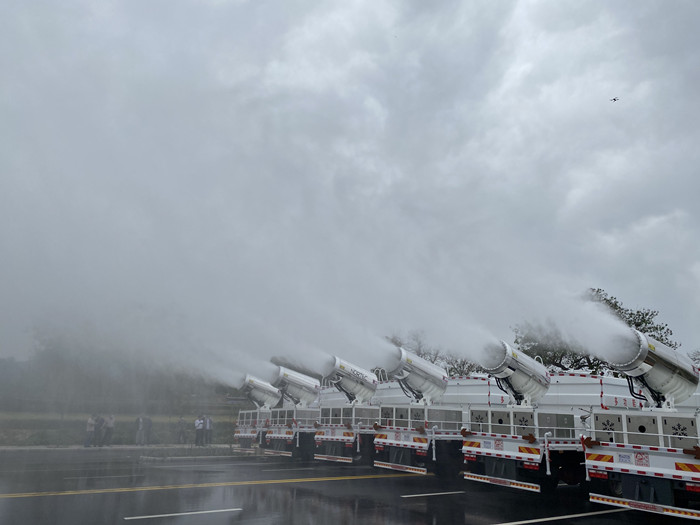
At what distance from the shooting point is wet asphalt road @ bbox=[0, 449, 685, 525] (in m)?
10.2

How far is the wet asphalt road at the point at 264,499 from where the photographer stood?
1022 cm

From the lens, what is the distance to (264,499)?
40.0ft

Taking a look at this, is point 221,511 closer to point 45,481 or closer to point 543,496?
point 45,481

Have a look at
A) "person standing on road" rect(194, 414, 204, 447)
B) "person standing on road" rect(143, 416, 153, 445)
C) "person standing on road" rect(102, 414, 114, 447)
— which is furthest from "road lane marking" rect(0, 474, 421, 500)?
"person standing on road" rect(143, 416, 153, 445)

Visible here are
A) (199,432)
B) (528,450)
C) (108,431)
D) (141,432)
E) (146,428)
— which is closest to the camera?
(528,450)

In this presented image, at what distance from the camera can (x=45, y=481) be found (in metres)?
14.4

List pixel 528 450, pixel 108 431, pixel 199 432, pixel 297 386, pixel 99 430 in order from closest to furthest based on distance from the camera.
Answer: pixel 528 450 → pixel 297 386 → pixel 99 430 → pixel 108 431 → pixel 199 432

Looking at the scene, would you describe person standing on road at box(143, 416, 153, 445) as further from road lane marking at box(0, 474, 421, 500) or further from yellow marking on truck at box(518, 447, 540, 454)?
yellow marking on truck at box(518, 447, 540, 454)

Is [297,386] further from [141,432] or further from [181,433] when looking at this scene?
[141,432]

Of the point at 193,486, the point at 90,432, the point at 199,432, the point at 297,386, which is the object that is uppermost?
the point at 297,386

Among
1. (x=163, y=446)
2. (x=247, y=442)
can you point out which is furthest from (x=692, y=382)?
(x=163, y=446)

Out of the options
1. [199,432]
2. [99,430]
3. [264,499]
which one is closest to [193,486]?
[264,499]

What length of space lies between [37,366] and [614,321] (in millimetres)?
25387

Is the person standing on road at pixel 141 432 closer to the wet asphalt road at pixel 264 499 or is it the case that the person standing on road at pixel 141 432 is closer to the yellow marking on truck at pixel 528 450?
the wet asphalt road at pixel 264 499
